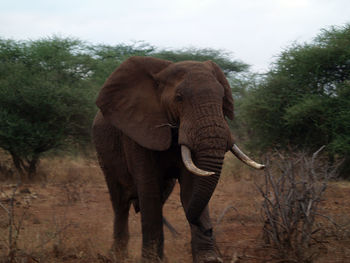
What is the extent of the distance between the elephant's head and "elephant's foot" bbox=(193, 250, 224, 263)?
0.31 meters

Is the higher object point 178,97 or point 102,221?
point 178,97

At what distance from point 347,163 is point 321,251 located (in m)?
6.16

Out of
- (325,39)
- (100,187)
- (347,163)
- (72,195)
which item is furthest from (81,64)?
(347,163)

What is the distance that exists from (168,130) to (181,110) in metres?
0.26

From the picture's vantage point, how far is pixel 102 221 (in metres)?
7.59

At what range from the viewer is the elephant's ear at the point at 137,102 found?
416 centimetres

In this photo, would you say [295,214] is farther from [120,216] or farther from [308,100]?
[308,100]

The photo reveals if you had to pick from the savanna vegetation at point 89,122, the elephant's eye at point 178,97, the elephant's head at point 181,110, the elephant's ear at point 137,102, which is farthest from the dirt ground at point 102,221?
the elephant's eye at point 178,97

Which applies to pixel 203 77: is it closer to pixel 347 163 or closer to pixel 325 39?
pixel 347 163

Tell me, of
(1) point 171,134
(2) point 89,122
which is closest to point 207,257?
(1) point 171,134

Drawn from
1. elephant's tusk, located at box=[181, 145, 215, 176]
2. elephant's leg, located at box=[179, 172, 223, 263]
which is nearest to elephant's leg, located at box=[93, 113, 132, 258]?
elephant's leg, located at box=[179, 172, 223, 263]

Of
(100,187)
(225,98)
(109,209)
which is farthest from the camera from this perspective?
(100,187)

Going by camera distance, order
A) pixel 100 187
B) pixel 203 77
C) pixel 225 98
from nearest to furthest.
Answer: pixel 203 77, pixel 225 98, pixel 100 187

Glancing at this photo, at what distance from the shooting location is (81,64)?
1405 cm
